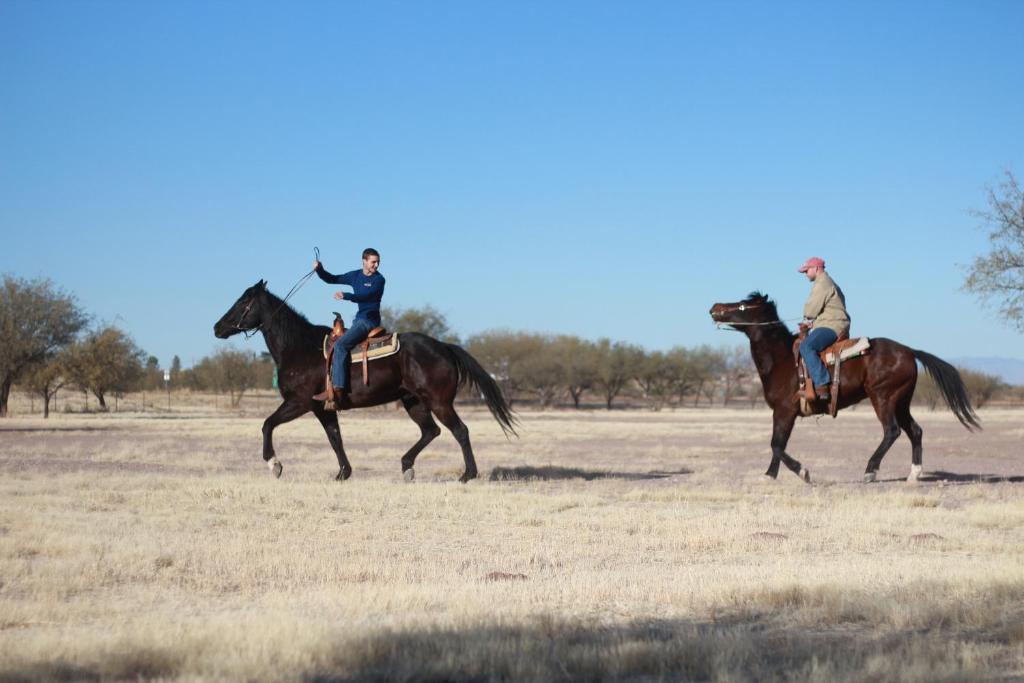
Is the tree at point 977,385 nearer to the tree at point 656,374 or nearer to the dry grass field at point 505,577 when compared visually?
the tree at point 656,374

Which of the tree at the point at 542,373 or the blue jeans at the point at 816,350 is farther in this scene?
the tree at the point at 542,373

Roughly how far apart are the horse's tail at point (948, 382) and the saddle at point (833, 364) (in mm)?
921

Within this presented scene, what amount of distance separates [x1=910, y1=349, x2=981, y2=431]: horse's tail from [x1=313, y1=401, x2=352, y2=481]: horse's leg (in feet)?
26.7

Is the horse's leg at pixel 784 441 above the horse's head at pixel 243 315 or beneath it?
beneath

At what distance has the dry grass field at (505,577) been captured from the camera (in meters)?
5.44

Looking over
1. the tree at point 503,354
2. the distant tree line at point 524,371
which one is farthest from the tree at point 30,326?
the tree at point 503,354

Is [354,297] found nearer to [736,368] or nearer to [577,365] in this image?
[577,365]

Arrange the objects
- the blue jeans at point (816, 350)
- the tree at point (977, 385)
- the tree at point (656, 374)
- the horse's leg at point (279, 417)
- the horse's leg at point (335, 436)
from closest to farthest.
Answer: the blue jeans at point (816, 350), the horse's leg at point (279, 417), the horse's leg at point (335, 436), the tree at point (977, 385), the tree at point (656, 374)

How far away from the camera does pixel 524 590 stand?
24.2 feet

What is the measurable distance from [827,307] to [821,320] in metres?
0.20

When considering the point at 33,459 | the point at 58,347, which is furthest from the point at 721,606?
the point at 58,347

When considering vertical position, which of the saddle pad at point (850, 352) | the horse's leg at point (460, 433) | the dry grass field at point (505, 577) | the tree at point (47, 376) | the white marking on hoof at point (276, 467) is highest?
the tree at point (47, 376)

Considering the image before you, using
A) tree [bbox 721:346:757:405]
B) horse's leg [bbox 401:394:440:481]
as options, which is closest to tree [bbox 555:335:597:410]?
tree [bbox 721:346:757:405]

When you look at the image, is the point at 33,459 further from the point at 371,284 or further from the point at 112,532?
the point at 112,532
